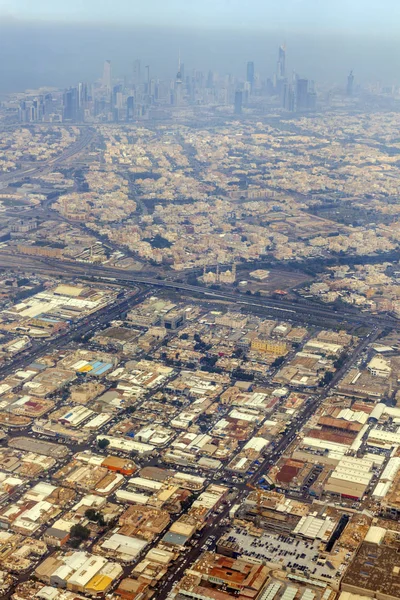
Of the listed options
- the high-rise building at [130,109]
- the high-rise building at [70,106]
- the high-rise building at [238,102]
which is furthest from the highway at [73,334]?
the high-rise building at [238,102]

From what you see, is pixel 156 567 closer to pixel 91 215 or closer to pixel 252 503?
pixel 252 503

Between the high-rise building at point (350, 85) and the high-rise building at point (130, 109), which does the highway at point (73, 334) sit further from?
the high-rise building at point (350, 85)

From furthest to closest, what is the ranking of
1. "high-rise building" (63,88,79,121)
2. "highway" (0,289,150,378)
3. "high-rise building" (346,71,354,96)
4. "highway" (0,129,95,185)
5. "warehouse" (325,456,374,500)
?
"high-rise building" (346,71,354,96), "high-rise building" (63,88,79,121), "highway" (0,129,95,185), "highway" (0,289,150,378), "warehouse" (325,456,374,500)

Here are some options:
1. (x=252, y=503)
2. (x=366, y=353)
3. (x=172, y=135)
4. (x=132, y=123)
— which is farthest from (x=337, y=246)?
(x=132, y=123)

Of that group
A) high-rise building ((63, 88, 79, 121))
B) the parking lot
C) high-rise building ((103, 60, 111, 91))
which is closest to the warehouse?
the parking lot

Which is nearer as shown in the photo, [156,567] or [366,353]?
[156,567]

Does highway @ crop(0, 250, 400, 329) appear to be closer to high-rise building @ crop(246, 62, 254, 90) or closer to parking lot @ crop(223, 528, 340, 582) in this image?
parking lot @ crop(223, 528, 340, 582)

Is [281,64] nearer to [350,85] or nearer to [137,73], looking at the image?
[350,85]

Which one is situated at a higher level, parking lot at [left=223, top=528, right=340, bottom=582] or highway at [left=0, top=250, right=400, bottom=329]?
parking lot at [left=223, top=528, right=340, bottom=582]
